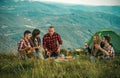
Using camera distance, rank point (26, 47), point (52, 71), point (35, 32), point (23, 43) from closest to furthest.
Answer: point (52, 71)
point (26, 47)
point (23, 43)
point (35, 32)

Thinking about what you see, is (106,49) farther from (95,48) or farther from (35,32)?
(35,32)

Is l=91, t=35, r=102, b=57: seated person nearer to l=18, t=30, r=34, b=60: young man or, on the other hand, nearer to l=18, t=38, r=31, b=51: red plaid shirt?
l=18, t=30, r=34, b=60: young man

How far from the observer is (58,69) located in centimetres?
534

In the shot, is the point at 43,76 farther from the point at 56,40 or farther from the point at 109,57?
the point at 56,40

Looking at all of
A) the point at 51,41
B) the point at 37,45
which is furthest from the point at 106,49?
the point at 37,45

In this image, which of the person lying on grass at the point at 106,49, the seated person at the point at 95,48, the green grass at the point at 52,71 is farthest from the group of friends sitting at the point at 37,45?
the green grass at the point at 52,71

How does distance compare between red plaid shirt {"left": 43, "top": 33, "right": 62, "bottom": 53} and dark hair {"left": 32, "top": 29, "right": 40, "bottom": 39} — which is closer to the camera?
dark hair {"left": 32, "top": 29, "right": 40, "bottom": 39}

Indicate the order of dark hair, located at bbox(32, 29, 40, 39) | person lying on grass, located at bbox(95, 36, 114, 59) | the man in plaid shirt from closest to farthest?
person lying on grass, located at bbox(95, 36, 114, 59) < dark hair, located at bbox(32, 29, 40, 39) < the man in plaid shirt

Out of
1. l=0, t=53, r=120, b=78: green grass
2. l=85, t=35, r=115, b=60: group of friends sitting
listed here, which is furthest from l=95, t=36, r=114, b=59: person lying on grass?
l=0, t=53, r=120, b=78: green grass

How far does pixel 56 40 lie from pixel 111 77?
458 cm

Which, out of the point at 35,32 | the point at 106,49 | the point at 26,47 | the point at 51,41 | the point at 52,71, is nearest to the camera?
the point at 52,71

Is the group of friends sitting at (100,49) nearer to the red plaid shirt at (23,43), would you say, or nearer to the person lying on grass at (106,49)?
the person lying on grass at (106,49)

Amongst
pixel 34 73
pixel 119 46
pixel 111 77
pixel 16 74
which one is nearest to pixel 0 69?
pixel 16 74

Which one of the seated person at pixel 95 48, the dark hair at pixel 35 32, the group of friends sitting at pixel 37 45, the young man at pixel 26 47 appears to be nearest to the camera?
the young man at pixel 26 47
